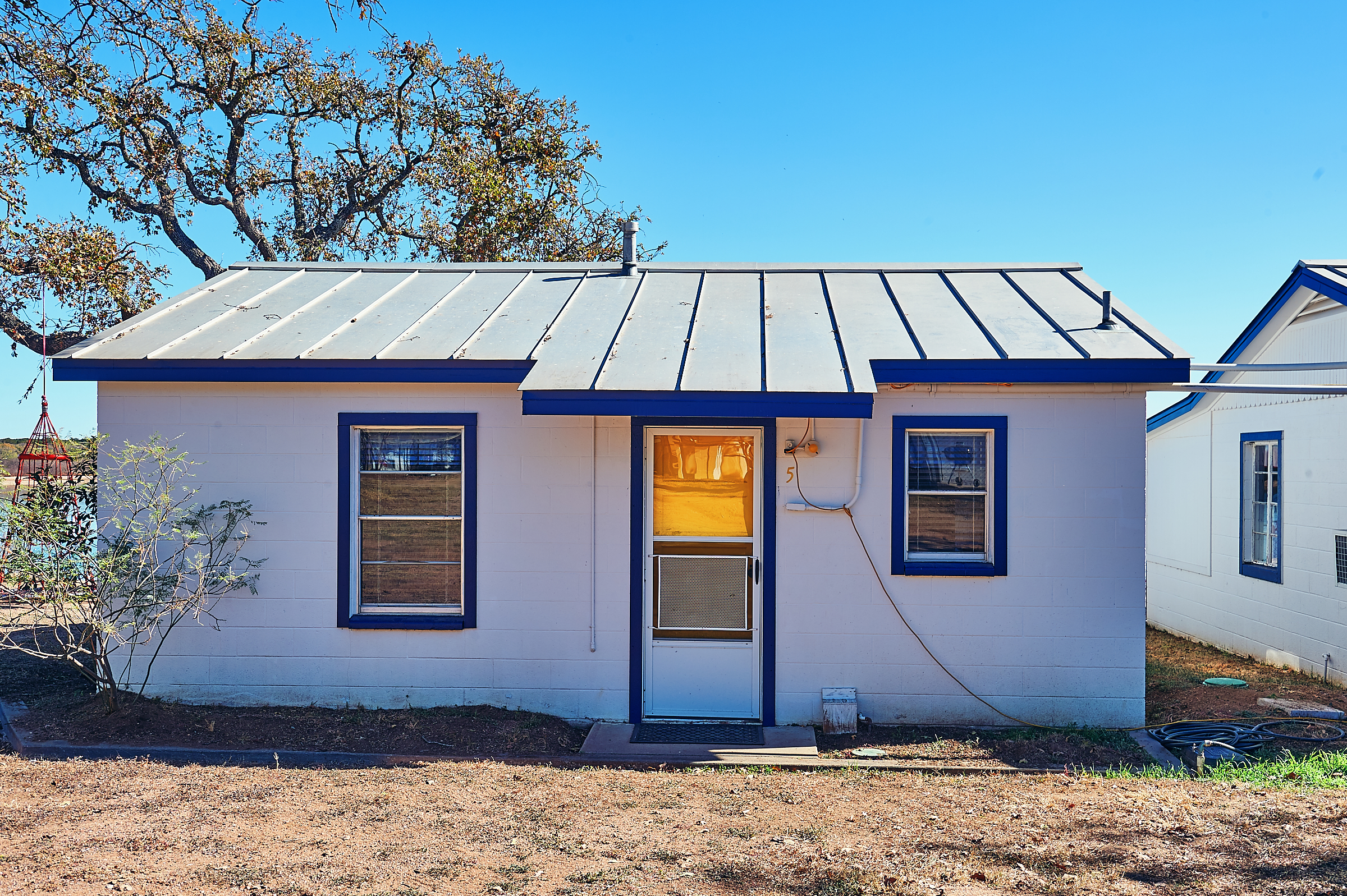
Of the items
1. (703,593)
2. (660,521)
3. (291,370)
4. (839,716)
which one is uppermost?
(291,370)

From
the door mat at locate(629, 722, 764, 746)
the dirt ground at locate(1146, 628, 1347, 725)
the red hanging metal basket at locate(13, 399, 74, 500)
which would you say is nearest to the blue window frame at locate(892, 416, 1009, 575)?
the door mat at locate(629, 722, 764, 746)

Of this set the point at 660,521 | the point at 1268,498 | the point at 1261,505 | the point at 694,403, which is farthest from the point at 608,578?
the point at 1261,505

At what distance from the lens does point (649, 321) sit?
7.87 m

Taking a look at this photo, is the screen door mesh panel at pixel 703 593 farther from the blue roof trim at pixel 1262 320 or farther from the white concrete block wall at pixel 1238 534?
the white concrete block wall at pixel 1238 534

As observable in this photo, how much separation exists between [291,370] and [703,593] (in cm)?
365

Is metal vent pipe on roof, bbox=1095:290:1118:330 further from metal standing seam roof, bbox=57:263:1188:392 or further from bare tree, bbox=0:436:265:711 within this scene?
bare tree, bbox=0:436:265:711

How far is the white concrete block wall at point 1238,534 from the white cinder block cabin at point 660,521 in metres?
3.18

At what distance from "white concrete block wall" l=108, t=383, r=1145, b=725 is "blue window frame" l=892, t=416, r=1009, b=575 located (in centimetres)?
14

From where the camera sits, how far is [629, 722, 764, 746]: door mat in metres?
6.79

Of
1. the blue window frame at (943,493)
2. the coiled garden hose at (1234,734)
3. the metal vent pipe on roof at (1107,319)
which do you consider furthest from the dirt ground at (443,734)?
the metal vent pipe on roof at (1107,319)

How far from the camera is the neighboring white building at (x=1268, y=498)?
8.74 meters

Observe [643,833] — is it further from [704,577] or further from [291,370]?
[291,370]

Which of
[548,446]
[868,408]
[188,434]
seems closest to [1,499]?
[188,434]

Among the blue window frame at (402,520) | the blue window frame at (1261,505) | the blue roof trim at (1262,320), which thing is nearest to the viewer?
the blue window frame at (402,520)
